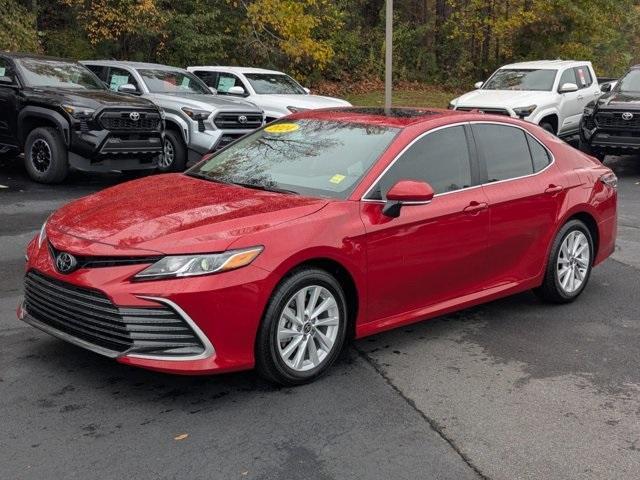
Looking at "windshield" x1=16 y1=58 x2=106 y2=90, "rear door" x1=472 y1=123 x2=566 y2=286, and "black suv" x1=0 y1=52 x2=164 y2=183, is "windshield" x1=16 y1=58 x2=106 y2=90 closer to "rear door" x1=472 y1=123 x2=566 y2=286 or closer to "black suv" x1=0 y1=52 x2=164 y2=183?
"black suv" x1=0 y1=52 x2=164 y2=183

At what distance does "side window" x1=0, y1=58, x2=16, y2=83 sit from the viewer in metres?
11.7

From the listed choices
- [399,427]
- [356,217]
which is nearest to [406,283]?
[356,217]

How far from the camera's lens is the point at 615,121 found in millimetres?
13961

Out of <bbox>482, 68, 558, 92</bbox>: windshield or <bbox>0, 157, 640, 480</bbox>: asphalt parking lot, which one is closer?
<bbox>0, 157, 640, 480</bbox>: asphalt parking lot

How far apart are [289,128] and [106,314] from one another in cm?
225

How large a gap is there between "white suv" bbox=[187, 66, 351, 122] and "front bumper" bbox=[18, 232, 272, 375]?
10701 mm

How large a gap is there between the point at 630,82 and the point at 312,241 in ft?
40.9

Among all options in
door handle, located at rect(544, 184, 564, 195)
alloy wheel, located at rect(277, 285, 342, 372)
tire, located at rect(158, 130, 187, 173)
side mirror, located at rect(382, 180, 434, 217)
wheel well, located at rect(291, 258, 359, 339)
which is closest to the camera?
alloy wheel, located at rect(277, 285, 342, 372)

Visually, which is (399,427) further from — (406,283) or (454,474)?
(406,283)

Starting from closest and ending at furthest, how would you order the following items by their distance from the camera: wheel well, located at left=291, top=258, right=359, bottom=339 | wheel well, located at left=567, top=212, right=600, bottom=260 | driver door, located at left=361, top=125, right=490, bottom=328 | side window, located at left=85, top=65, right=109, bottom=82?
wheel well, located at left=291, top=258, right=359, bottom=339, driver door, located at left=361, top=125, right=490, bottom=328, wheel well, located at left=567, top=212, right=600, bottom=260, side window, located at left=85, top=65, right=109, bottom=82

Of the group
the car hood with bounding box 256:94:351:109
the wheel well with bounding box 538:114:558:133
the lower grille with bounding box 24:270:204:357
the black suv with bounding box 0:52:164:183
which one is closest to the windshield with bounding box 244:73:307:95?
the car hood with bounding box 256:94:351:109

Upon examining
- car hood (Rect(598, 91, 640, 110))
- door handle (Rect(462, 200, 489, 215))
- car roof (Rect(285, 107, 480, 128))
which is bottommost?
car hood (Rect(598, 91, 640, 110))

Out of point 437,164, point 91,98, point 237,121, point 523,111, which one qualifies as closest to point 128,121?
point 91,98

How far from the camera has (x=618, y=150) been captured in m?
14.1
